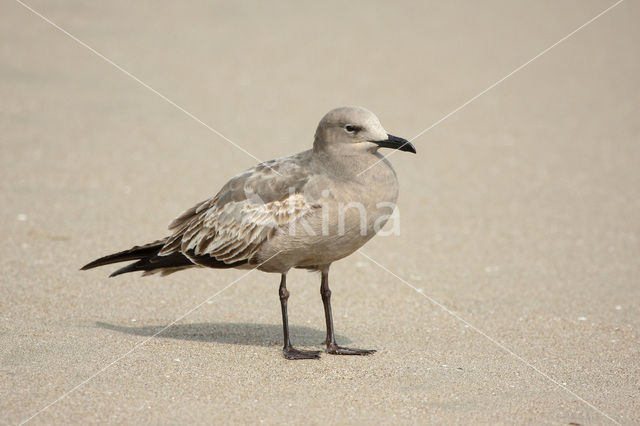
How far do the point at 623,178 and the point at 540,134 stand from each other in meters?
1.53

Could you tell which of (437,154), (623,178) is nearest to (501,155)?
(437,154)

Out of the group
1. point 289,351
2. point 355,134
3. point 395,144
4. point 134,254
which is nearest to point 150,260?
point 134,254

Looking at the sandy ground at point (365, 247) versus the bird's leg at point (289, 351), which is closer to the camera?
the sandy ground at point (365, 247)

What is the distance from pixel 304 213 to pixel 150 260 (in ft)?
4.39

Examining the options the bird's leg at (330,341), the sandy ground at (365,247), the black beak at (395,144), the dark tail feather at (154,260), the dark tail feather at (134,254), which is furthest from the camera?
the dark tail feather at (134,254)

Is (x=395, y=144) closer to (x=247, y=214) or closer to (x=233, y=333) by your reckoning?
(x=247, y=214)

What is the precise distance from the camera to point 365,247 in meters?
8.64

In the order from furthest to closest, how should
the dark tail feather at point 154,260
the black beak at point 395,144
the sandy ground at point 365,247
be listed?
the dark tail feather at point 154,260
the black beak at point 395,144
the sandy ground at point 365,247

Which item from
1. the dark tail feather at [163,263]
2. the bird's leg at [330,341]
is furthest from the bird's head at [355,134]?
the dark tail feather at [163,263]

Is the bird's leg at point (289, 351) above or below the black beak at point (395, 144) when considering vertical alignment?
below

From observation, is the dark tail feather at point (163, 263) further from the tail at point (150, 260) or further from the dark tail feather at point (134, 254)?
the dark tail feather at point (134, 254)

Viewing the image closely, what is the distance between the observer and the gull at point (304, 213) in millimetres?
5652

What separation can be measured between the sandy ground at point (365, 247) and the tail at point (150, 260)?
48cm

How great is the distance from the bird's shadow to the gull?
0.37 meters
